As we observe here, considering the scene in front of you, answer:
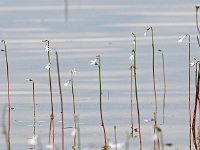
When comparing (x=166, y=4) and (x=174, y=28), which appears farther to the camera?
(x=166, y=4)

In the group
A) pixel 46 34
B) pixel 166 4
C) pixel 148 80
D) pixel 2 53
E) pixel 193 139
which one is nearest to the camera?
pixel 193 139

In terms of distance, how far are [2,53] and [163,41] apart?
152 centimetres

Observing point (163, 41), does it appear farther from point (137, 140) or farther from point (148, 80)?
point (137, 140)

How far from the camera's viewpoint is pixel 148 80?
9055mm

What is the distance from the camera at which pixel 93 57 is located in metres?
9.97

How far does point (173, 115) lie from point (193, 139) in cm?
93

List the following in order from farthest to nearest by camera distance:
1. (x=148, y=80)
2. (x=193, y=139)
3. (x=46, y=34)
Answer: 1. (x=46, y=34)
2. (x=148, y=80)
3. (x=193, y=139)

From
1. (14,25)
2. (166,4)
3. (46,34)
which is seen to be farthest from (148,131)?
(166,4)

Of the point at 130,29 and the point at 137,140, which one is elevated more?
the point at 130,29

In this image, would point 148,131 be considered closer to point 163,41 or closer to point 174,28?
point 163,41

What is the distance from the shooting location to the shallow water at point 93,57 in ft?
25.0

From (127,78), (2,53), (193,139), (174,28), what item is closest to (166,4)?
(174,28)

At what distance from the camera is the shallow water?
25.0 feet

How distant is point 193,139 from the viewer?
22.8 feet
